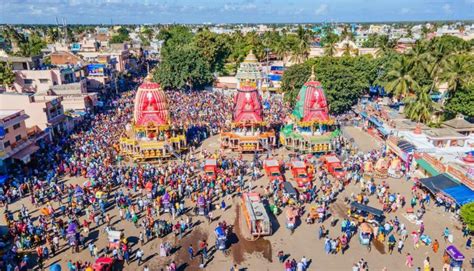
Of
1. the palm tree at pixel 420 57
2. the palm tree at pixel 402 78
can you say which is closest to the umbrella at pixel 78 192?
the palm tree at pixel 402 78

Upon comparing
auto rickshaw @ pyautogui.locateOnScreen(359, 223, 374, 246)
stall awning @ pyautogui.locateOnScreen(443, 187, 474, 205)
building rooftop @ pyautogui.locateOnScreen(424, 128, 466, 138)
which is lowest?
auto rickshaw @ pyautogui.locateOnScreen(359, 223, 374, 246)

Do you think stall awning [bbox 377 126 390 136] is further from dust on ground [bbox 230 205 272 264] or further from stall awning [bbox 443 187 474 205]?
dust on ground [bbox 230 205 272 264]

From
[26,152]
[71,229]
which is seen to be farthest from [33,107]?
[71,229]

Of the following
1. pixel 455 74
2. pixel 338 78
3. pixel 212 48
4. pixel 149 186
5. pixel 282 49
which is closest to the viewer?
pixel 149 186

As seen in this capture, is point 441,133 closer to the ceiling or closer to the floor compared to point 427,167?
closer to the ceiling

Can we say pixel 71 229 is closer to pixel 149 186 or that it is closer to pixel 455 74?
pixel 149 186

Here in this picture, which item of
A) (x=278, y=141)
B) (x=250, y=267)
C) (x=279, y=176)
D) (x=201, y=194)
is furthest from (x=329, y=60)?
(x=250, y=267)

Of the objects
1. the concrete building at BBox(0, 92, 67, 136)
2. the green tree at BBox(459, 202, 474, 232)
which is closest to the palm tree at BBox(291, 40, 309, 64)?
the concrete building at BBox(0, 92, 67, 136)
